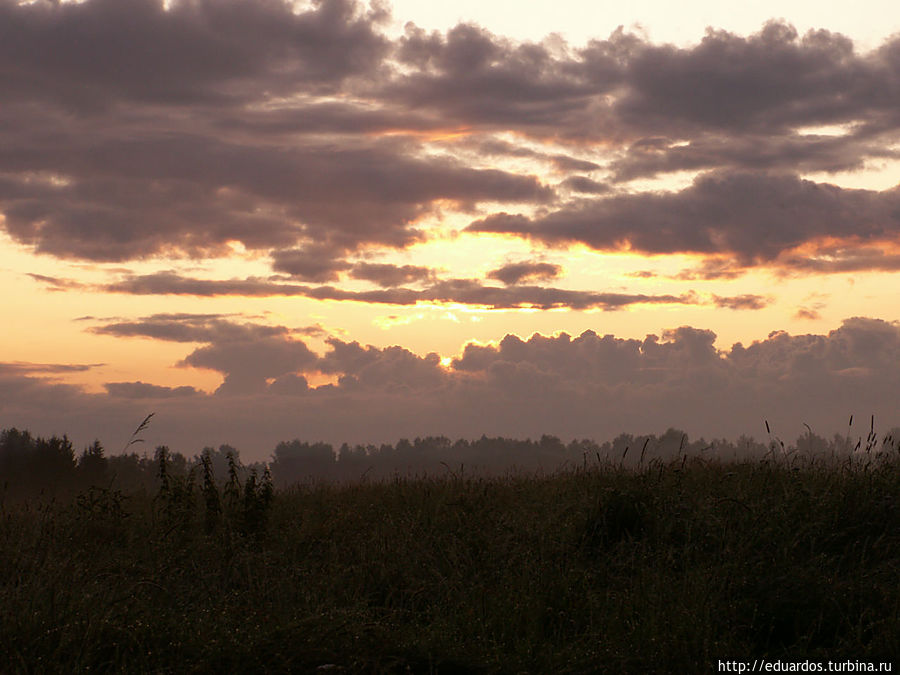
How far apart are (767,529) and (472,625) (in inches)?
140

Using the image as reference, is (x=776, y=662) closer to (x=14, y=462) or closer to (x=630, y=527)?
(x=630, y=527)

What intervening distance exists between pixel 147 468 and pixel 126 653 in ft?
23.9

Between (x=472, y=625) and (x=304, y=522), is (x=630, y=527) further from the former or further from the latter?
(x=304, y=522)

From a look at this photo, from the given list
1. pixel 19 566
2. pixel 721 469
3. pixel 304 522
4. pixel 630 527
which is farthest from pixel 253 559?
pixel 721 469

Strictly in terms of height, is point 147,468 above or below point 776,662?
above

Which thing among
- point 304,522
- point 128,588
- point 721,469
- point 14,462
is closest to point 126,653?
point 128,588


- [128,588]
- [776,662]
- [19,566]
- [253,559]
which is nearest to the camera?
[776,662]

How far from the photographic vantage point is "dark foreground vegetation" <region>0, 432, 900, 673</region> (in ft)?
18.5

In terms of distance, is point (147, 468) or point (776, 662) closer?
point (776, 662)

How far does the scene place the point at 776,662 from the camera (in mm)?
5715

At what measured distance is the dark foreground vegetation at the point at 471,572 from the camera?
5.65m

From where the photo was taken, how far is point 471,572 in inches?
308

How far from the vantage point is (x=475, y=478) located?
38.4ft

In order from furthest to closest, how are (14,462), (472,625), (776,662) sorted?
(14,462), (472,625), (776,662)
